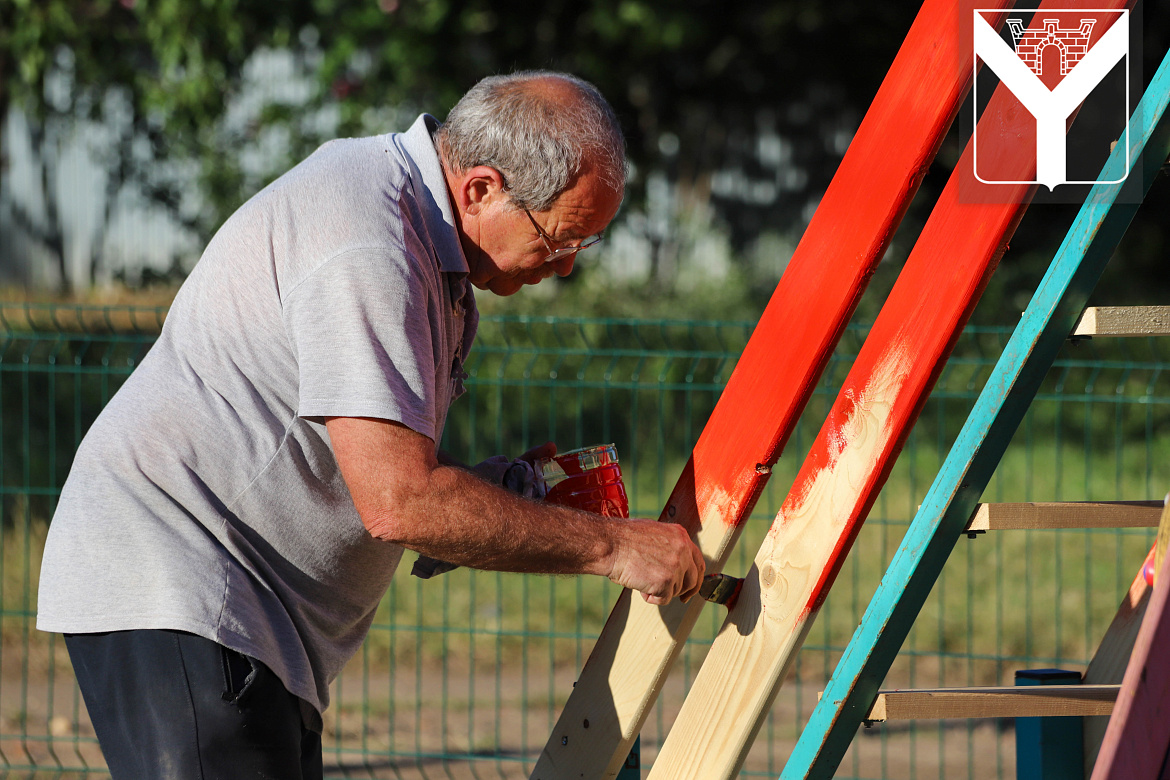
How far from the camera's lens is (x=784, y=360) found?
6.10ft

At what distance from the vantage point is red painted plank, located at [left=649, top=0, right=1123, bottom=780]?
5.54ft

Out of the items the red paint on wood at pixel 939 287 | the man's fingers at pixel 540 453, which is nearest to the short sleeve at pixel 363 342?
the man's fingers at pixel 540 453

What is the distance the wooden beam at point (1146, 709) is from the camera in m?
1.27

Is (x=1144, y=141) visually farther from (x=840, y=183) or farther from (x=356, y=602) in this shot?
(x=356, y=602)

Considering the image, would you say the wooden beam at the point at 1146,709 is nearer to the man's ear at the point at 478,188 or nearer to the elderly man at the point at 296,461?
the elderly man at the point at 296,461

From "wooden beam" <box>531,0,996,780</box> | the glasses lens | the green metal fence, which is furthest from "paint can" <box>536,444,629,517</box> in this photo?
the green metal fence

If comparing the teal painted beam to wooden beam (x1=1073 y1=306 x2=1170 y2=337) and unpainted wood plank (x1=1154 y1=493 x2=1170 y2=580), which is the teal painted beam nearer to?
wooden beam (x1=1073 y1=306 x2=1170 y2=337)

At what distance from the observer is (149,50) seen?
937cm

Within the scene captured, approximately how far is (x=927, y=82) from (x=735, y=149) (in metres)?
10.7

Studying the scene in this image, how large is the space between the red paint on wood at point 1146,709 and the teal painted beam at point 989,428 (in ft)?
1.30

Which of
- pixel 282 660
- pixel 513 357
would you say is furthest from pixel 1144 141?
pixel 513 357

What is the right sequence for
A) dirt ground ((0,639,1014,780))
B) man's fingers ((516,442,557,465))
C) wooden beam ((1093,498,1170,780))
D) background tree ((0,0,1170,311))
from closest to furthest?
wooden beam ((1093,498,1170,780)) < man's fingers ((516,442,557,465)) < dirt ground ((0,639,1014,780)) < background tree ((0,0,1170,311))

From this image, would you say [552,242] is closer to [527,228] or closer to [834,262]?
[527,228]

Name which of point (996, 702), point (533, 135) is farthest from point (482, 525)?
point (996, 702)
